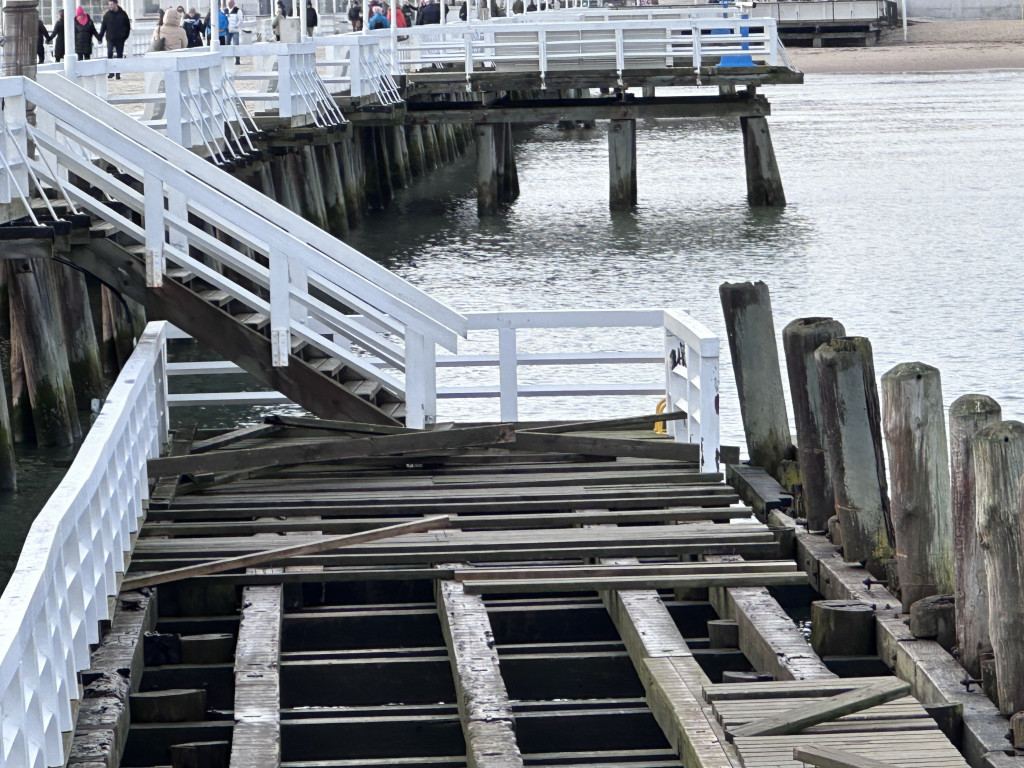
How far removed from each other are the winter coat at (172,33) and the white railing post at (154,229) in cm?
1649

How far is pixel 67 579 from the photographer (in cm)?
598

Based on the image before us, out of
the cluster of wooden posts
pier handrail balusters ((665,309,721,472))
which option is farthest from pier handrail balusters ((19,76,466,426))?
the cluster of wooden posts

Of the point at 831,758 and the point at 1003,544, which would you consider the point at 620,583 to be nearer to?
the point at 1003,544

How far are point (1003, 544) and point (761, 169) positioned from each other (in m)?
24.8

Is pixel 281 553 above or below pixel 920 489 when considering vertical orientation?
Answer: below

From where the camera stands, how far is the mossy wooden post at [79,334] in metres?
15.7

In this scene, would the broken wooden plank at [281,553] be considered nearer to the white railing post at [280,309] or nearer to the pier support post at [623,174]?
the white railing post at [280,309]

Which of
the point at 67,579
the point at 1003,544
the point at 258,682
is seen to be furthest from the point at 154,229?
the point at 1003,544

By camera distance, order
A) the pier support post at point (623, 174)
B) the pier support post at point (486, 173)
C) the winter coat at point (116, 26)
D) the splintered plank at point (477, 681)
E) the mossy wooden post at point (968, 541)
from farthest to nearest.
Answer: the pier support post at point (486, 173)
the pier support post at point (623, 174)
the winter coat at point (116, 26)
the mossy wooden post at point (968, 541)
the splintered plank at point (477, 681)

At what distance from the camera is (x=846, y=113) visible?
156 ft

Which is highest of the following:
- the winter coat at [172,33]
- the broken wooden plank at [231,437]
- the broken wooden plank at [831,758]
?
the winter coat at [172,33]

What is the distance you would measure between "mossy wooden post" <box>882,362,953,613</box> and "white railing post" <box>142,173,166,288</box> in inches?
231

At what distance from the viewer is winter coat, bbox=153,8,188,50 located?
2742 cm

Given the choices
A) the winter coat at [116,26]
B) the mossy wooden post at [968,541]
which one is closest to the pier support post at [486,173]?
the winter coat at [116,26]
